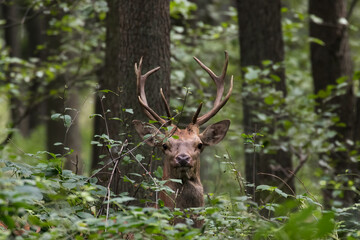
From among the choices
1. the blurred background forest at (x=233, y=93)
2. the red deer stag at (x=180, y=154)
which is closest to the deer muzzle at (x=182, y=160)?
the red deer stag at (x=180, y=154)

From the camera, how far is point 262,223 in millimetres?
4328

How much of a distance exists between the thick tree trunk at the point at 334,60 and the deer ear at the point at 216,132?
444cm

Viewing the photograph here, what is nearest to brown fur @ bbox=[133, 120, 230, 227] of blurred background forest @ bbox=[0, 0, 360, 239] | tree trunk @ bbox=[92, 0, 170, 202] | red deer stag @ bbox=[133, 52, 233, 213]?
red deer stag @ bbox=[133, 52, 233, 213]

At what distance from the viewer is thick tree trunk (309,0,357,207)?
37.7ft

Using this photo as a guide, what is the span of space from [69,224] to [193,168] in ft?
8.51

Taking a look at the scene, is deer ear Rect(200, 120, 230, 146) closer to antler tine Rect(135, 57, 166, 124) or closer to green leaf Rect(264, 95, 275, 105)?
antler tine Rect(135, 57, 166, 124)

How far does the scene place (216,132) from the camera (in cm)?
744

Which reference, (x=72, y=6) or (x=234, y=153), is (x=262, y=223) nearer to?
(x=72, y=6)

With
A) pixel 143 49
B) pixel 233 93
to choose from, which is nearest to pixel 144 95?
pixel 143 49

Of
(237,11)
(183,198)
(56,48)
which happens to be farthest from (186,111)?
(56,48)

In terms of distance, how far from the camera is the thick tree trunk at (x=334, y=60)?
11.5m

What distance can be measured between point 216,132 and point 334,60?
17.1ft

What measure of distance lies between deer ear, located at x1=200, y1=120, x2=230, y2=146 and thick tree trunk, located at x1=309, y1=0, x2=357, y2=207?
4436 millimetres

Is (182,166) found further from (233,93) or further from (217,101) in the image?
(233,93)
